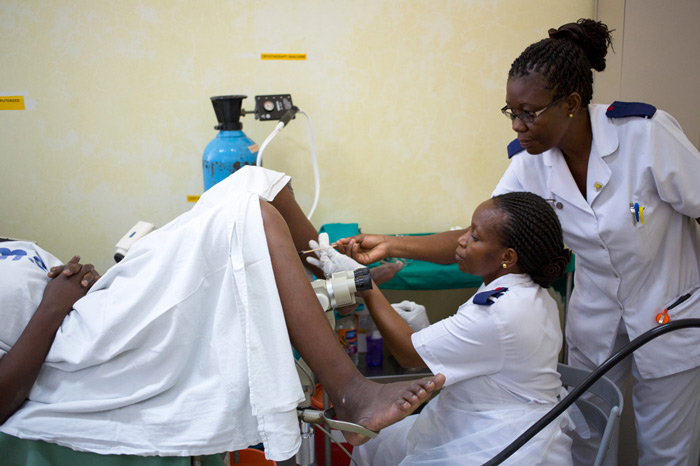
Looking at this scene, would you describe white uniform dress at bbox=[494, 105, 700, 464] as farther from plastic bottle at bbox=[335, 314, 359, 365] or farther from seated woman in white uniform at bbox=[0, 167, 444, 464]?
plastic bottle at bbox=[335, 314, 359, 365]

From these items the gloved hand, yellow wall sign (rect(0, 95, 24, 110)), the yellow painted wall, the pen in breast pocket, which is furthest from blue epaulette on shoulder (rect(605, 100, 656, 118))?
yellow wall sign (rect(0, 95, 24, 110))

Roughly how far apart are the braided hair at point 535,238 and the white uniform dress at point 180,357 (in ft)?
1.81

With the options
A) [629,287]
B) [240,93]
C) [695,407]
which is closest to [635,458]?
[695,407]

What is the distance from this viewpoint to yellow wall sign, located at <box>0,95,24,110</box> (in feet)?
8.38

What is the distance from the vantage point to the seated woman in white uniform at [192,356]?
1.18 m

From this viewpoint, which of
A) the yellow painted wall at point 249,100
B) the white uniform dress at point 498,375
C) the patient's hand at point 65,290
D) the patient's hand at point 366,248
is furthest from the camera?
the yellow painted wall at point 249,100

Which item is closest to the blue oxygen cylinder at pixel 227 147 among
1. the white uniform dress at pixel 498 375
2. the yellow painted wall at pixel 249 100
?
the yellow painted wall at pixel 249 100

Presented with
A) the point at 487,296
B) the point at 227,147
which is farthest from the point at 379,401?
the point at 227,147

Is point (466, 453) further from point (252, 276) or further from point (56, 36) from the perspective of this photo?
point (56, 36)

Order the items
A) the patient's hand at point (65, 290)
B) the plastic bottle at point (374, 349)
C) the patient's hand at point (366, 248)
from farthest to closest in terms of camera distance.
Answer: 1. the plastic bottle at point (374, 349)
2. the patient's hand at point (366, 248)
3. the patient's hand at point (65, 290)

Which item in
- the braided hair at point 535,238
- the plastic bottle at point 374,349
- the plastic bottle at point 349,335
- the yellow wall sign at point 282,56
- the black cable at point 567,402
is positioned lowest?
A: the plastic bottle at point 374,349

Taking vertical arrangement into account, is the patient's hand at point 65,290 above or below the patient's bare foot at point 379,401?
above

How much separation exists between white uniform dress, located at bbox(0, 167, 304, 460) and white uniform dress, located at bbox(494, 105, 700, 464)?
862 mm

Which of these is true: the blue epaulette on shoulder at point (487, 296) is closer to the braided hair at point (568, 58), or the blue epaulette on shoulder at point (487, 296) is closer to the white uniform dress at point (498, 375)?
the white uniform dress at point (498, 375)
